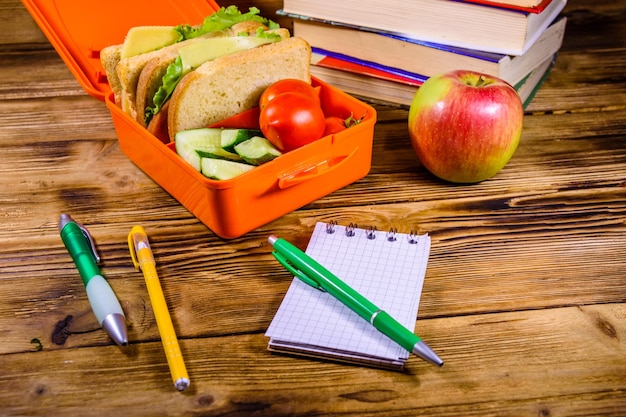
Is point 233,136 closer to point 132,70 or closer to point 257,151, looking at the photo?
point 257,151

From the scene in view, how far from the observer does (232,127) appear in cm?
108

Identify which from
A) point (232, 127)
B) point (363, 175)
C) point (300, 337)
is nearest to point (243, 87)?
point (232, 127)

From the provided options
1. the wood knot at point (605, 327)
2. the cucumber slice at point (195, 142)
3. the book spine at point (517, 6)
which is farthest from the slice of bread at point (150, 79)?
the wood knot at point (605, 327)

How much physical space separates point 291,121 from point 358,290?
0.27 m

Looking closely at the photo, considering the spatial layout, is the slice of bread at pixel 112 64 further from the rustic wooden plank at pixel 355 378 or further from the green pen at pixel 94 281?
the rustic wooden plank at pixel 355 378

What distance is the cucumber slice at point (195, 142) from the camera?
3.19 feet

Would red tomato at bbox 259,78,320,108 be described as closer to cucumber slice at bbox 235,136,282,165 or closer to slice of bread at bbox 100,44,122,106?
cucumber slice at bbox 235,136,282,165

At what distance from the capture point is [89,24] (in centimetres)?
125

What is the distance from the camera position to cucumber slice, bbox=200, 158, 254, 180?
0.93 metres

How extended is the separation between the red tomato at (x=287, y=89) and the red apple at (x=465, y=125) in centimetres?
17

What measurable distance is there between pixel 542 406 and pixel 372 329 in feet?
0.66

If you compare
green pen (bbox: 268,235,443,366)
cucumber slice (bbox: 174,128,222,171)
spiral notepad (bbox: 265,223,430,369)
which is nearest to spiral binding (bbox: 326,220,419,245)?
spiral notepad (bbox: 265,223,430,369)

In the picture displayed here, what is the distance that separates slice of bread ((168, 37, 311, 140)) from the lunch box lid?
0.20m

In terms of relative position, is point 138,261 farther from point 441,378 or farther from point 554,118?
point 554,118
